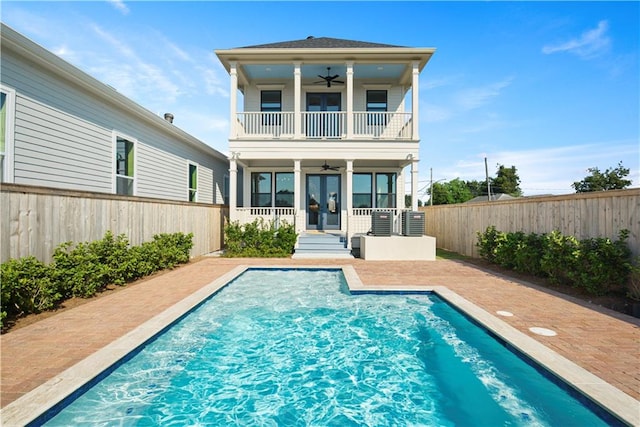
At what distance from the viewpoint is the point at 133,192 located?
9523 mm

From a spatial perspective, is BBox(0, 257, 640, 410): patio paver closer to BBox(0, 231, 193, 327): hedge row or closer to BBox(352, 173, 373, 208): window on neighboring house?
BBox(0, 231, 193, 327): hedge row

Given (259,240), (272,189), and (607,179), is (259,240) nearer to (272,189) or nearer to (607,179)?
(272,189)

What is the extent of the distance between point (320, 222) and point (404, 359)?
1006cm

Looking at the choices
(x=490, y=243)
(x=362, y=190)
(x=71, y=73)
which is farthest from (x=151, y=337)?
(x=362, y=190)

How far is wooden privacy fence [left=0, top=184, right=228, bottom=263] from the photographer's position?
14.8 feet

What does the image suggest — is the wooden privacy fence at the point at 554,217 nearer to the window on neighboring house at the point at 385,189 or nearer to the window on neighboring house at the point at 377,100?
the window on neighboring house at the point at 385,189

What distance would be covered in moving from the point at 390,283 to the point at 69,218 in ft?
21.3

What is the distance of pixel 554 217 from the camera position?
23.1 ft

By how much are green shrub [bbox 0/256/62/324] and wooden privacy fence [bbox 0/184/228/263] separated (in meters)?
0.33

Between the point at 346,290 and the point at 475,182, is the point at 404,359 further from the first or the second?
the point at 475,182

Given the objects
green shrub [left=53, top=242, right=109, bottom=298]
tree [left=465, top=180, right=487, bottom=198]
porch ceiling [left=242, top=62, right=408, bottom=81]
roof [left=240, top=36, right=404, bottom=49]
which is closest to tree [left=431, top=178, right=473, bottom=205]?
tree [left=465, top=180, right=487, bottom=198]

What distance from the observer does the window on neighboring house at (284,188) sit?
14.0 m

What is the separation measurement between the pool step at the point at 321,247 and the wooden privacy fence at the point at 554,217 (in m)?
4.59

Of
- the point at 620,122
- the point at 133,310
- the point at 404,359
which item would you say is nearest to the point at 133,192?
the point at 133,310
